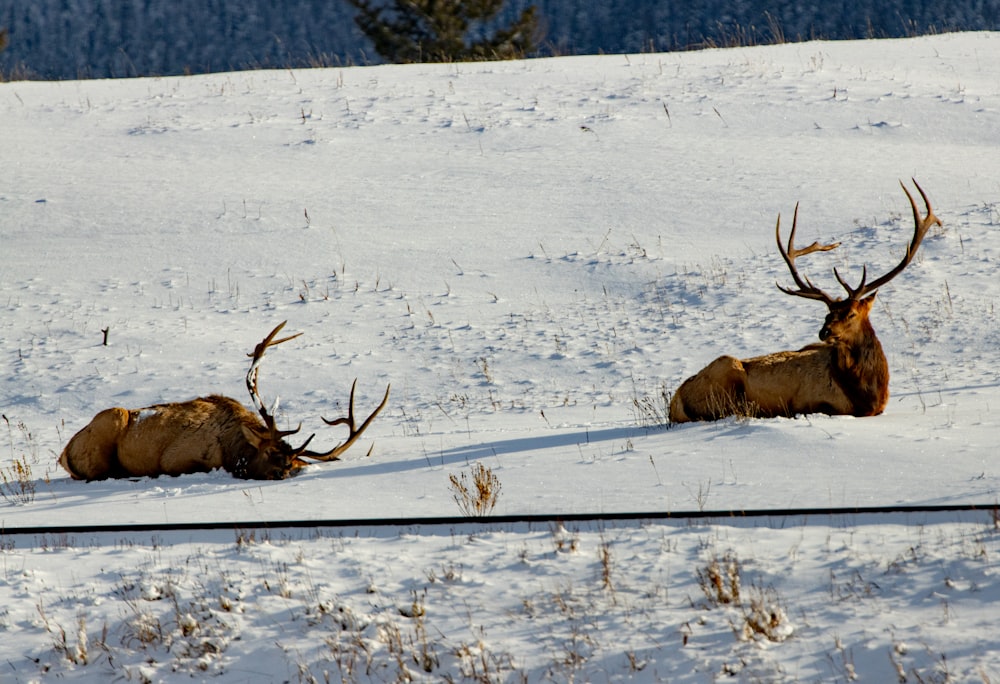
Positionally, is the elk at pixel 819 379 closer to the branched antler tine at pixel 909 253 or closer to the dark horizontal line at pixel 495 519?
the branched antler tine at pixel 909 253

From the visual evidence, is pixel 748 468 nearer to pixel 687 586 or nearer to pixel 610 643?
pixel 687 586

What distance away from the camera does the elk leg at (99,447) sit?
341 inches

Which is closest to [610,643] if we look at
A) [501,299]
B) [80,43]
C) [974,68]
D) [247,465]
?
[247,465]

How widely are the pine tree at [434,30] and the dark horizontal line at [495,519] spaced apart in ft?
94.9

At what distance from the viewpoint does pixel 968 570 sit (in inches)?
216

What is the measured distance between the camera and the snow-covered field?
5469 millimetres

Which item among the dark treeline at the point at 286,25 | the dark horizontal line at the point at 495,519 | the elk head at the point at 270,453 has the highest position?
the dark treeline at the point at 286,25

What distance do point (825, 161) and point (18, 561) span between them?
15.5 meters

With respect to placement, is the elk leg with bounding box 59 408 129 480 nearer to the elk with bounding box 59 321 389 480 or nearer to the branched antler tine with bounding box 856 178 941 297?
the elk with bounding box 59 321 389 480

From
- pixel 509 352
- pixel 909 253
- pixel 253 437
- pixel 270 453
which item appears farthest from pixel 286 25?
pixel 270 453

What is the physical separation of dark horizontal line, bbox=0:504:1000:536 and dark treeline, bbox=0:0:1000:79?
183 feet

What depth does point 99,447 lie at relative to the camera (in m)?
8.68

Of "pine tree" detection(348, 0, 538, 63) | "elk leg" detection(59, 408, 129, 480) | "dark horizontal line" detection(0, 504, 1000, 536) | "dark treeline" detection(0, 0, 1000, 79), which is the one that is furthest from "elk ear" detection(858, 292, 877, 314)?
"dark treeline" detection(0, 0, 1000, 79)

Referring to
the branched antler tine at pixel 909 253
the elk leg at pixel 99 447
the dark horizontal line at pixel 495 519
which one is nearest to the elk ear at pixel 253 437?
the elk leg at pixel 99 447
